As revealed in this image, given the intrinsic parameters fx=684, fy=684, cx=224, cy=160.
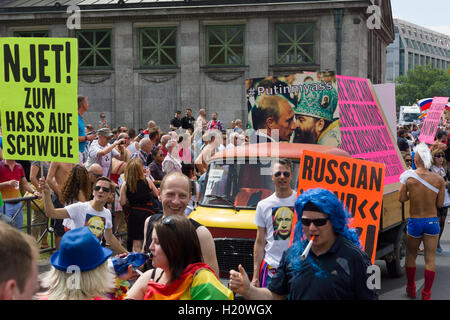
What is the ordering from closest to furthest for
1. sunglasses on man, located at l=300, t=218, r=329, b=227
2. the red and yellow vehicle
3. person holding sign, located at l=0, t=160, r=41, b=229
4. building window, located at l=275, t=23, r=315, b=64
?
sunglasses on man, located at l=300, t=218, r=329, b=227 < the red and yellow vehicle < person holding sign, located at l=0, t=160, r=41, b=229 < building window, located at l=275, t=23, r=315, b=64

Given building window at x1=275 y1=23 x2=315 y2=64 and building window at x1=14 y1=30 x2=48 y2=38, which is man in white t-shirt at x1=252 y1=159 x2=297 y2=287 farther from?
building window at x1=14 y1=30 x2=48 y2=38

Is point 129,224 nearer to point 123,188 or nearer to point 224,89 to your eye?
point 123,188

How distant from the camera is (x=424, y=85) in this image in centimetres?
13150

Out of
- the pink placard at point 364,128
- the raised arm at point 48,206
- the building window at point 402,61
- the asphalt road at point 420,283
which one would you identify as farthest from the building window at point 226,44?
the building window at point 402,61

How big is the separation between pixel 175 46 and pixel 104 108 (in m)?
4.44

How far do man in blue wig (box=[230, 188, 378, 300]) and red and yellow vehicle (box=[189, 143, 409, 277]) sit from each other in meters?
4.37

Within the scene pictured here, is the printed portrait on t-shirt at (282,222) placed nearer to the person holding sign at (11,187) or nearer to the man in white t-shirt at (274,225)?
the man in white t-shirt at (274,225)

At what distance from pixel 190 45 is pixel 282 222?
25.4 metres

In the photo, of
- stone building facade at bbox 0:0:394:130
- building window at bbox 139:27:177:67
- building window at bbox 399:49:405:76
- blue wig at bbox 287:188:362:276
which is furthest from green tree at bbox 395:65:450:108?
blue wig at bbox 287:188:362:276

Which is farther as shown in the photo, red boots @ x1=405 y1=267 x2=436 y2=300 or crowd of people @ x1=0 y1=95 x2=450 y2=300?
red boots @ x1=405 y1=267 x2=436 y2=300

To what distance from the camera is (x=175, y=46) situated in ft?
105

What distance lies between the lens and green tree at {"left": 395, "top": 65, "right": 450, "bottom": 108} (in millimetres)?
129500

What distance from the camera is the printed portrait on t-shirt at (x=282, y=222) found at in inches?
276
